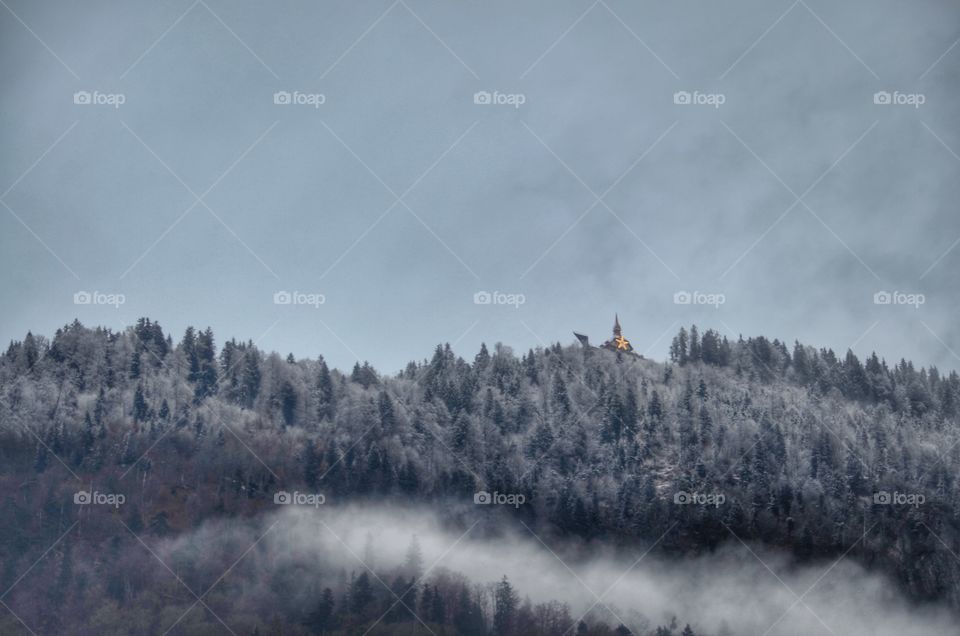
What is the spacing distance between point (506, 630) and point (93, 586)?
70733mm

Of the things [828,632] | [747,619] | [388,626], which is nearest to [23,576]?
[388,626]

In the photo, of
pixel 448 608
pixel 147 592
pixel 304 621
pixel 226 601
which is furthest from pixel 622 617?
pixel 147 592

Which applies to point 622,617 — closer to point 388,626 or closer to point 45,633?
point 388,626

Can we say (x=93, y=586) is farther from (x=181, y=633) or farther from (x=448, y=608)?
(x=448, y=608)

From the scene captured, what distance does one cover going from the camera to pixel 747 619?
19912 centimetres

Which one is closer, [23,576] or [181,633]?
[181,633]

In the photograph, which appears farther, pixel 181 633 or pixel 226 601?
pixel 226 601

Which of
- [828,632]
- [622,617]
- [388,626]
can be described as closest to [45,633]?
[388,626]

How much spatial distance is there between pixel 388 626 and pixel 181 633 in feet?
106

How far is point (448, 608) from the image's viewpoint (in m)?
193

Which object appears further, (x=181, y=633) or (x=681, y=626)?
(x=681, y=626)

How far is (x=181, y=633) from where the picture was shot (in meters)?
181

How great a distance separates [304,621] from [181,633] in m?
19.8

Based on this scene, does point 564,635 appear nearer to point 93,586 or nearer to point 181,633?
point 181,633
